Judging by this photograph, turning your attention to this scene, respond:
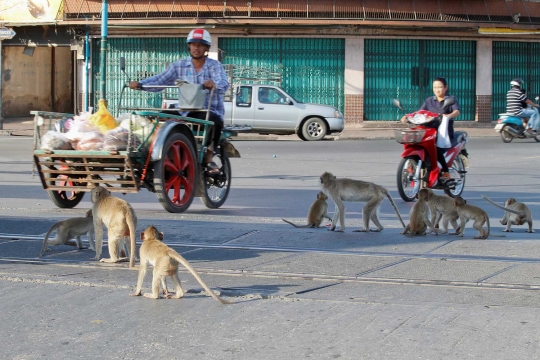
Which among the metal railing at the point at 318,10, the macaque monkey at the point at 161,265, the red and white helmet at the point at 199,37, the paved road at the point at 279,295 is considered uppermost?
the metal railing at the point at 318,10

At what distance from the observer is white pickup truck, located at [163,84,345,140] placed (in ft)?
82.6

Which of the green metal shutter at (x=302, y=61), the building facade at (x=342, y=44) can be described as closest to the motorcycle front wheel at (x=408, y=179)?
the building facade at (x=342, y=44)

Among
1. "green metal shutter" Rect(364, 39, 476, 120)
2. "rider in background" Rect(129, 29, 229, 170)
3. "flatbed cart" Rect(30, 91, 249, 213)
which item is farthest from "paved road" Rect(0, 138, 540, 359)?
"green metal shutter" Rect(364, 39, 476, 120)

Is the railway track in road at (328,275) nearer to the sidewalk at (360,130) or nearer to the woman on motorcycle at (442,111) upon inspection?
the woman on motorcycle at (442,111)

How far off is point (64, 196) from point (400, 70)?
21012 mm

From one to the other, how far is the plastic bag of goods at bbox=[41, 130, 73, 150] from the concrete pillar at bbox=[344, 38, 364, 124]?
2090 cm

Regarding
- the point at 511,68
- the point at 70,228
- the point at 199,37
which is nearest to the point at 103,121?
the point at 199,37

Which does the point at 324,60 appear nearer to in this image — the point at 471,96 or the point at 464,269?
the point at 471,96

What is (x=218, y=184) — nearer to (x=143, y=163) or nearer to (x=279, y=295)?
(x=143, y=163)

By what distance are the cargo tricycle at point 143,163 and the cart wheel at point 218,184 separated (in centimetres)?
4

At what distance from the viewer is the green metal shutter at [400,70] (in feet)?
98.9

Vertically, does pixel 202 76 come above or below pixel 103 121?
above

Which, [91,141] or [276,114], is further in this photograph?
[276,114]

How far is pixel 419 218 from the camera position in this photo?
8.93 metres
